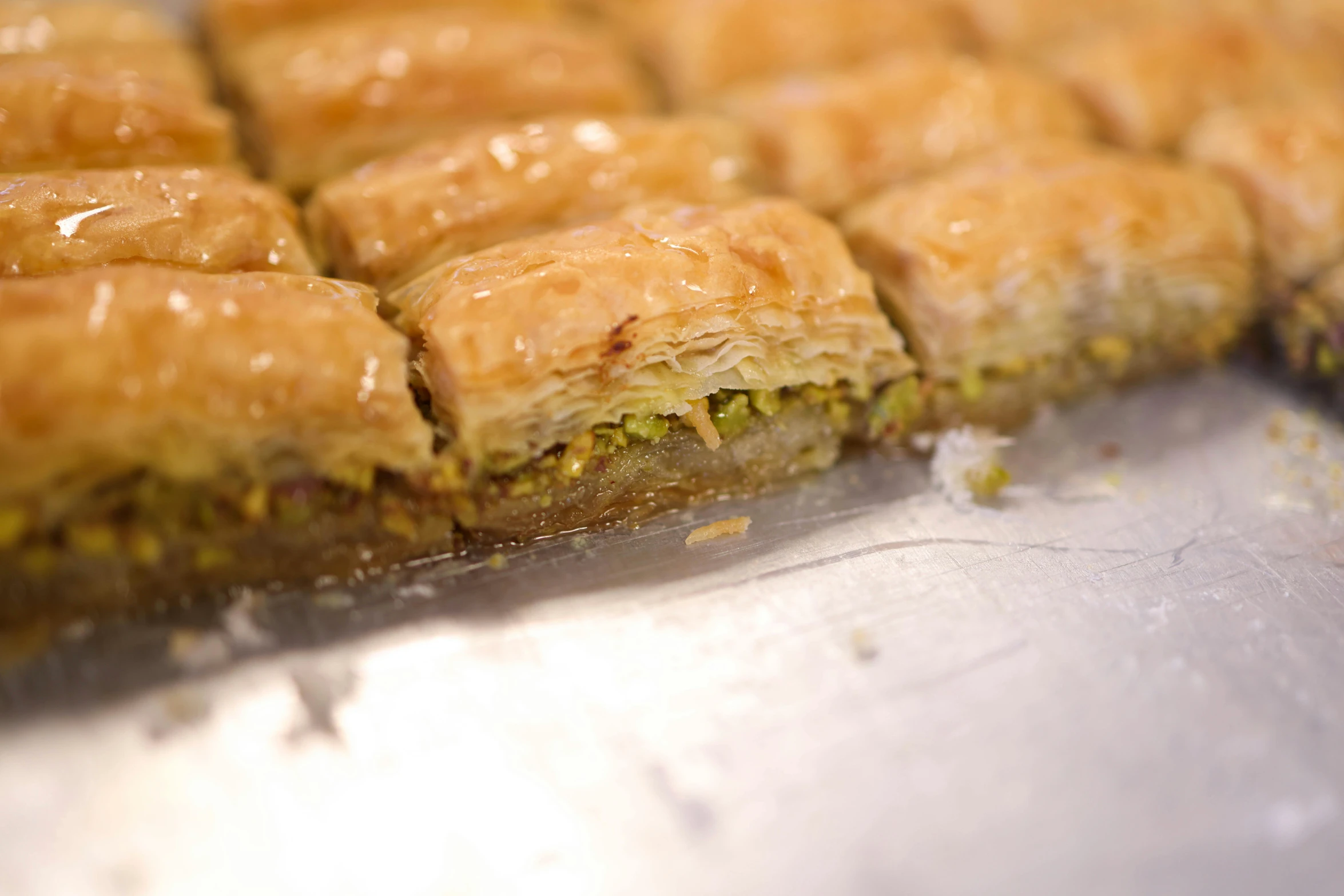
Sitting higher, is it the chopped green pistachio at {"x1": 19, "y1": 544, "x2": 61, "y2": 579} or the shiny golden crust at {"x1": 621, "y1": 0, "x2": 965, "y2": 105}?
the shiny golden crust at {"x1": 621, "y1": 0, "x2": 965, "y2": 105}

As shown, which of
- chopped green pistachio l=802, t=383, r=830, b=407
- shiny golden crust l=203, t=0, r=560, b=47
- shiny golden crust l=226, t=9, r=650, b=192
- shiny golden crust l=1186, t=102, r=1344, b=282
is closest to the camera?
chopped green pistachio l=802, t=383, r=830, b=407

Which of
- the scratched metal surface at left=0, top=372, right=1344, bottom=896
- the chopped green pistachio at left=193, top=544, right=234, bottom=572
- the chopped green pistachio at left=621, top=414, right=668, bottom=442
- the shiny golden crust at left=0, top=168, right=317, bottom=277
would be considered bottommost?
the scratched metal surface at left=0, top=372, right=1344, bottom=896

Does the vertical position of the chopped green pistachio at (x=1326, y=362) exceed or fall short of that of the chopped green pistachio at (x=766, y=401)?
it falls short

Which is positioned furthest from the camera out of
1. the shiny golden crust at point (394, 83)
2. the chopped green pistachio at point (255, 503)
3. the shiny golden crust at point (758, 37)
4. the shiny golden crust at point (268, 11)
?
the shiny golden crust at point (758, 37)

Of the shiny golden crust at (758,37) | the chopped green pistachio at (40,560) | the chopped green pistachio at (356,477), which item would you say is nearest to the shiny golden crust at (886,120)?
the shiny golden crust at (758,37)

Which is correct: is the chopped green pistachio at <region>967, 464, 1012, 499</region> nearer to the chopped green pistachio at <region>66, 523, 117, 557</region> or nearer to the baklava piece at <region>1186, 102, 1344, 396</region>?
the baklava piece at <region>1186, 102, 1344, 396</region>

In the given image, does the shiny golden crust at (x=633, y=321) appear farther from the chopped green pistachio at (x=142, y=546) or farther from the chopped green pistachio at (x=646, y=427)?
the chopped green pistachio at (x=142, y=546)

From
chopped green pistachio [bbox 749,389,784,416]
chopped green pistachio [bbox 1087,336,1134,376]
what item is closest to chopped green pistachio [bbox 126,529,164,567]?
chopped green pistachio [bbox 749,389,784,416]
